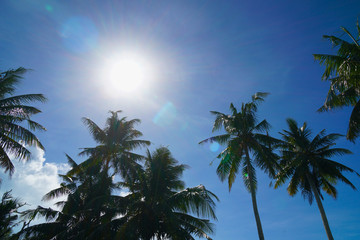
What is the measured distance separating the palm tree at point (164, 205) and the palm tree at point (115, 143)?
317 centimetres

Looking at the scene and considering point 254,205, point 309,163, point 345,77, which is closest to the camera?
point 345,77

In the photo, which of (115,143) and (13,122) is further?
(115,143)

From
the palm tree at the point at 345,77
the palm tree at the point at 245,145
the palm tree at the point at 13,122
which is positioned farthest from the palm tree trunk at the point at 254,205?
the palm tree at the point at 13,122

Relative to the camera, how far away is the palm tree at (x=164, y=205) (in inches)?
532

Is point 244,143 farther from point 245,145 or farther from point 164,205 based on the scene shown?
point 164,205

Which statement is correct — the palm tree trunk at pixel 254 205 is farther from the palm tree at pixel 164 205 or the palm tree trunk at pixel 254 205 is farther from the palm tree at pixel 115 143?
the palm tree at pixel 115 143

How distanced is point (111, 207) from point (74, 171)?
18.7 feet

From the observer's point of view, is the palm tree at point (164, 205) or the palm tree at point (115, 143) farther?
the palm tree at point (115, 143)

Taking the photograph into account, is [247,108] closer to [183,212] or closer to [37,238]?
[183,212]

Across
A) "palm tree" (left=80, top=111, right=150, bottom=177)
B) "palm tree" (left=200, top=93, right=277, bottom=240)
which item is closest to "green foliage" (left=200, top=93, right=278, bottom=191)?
"palm tree" (left=200, top=93, right=277, bottom=240)

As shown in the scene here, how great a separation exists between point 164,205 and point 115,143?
30.6 ft

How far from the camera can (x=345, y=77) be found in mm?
11766

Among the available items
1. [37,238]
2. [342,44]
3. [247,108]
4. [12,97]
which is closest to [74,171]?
[37,238]

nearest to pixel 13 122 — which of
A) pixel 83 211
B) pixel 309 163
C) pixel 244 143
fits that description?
pixel 83 211
